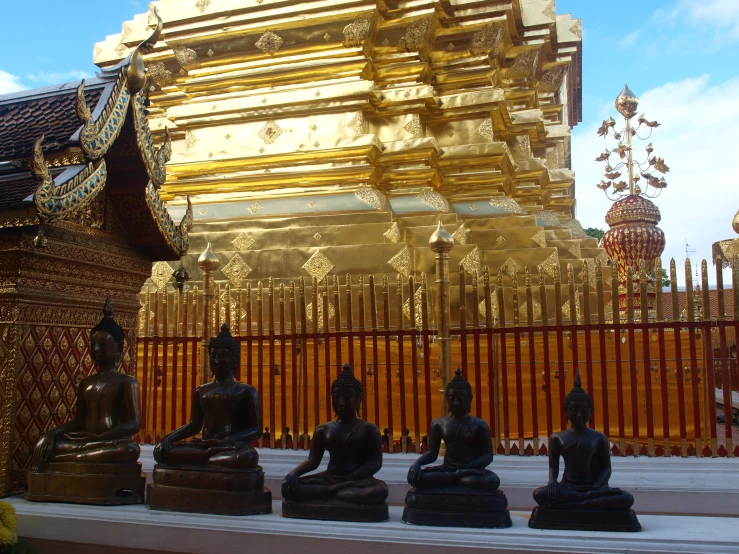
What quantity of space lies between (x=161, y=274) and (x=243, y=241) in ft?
3.71

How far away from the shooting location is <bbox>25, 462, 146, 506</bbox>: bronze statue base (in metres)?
4.12

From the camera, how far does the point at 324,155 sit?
30.3 feet

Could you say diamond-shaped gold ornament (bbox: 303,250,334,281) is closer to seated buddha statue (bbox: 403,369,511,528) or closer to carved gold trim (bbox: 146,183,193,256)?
carved gold trim (bbox: 146,183,193,256)

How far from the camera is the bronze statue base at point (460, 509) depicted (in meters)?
3.55

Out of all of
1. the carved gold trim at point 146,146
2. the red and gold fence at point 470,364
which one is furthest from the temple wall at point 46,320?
the red and gold fence at point 470,364

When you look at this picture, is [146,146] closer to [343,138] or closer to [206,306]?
[206,306]

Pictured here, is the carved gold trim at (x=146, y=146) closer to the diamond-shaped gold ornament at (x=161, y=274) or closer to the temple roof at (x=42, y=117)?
the temple roof at (x=42, y=117)

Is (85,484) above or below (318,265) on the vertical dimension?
below

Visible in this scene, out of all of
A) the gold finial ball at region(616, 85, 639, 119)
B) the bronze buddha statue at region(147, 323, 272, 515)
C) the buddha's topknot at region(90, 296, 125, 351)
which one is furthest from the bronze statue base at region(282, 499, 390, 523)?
the gold finial ball at region(616, 85, 639, 119)

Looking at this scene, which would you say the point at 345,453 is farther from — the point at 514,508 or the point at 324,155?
the point at 324,155

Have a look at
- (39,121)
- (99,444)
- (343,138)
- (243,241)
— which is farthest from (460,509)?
(343,138)

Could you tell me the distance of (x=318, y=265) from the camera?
26.2ft

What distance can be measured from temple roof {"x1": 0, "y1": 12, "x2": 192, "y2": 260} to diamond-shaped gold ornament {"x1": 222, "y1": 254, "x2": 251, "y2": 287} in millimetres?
2711

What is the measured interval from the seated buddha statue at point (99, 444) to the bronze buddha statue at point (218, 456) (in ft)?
0.89
